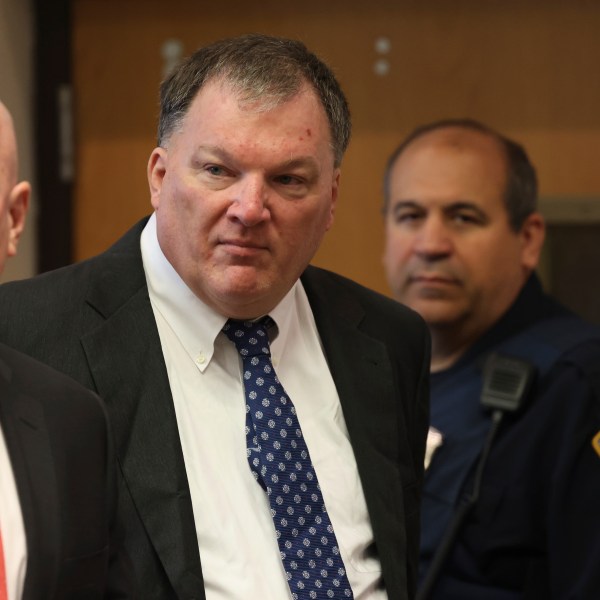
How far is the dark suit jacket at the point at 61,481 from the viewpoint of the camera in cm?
128

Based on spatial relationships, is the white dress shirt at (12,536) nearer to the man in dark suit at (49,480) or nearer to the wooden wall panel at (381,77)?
the man in dark suit at (49,480)

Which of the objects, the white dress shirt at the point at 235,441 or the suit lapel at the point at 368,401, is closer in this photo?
the white dress shirt at the point at 235,441

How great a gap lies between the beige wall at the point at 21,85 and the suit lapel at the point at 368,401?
3.83ft

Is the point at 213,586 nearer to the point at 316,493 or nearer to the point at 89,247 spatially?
the point at 316,493

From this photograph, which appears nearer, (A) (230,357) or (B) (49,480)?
(B) (49,480)

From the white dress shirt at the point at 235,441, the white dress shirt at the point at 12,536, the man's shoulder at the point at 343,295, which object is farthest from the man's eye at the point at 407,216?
the white dress shirt at the point at 12,536

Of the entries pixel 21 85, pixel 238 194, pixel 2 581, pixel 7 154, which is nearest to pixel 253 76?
pixel 238 194

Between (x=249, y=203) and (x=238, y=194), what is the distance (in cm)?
2

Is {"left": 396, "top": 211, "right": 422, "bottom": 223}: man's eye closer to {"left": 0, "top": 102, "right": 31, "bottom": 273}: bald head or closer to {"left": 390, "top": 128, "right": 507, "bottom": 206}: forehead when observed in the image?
{"left": 390, "top": 128, "right": 507, "bottom": 206}: forehead

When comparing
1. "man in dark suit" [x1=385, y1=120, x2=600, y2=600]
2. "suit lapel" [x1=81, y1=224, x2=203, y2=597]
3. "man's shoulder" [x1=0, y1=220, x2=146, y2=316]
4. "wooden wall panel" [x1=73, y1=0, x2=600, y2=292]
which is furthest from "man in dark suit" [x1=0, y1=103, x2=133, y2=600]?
"wooden wall panel" [x1=73, y1=0, x2=600, y2=292]

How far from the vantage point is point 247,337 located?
176cm

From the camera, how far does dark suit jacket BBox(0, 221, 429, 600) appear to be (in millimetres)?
1568

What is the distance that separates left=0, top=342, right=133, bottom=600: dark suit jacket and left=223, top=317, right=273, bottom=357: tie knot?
1.21ft

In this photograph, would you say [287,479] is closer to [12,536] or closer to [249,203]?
[249,203]
